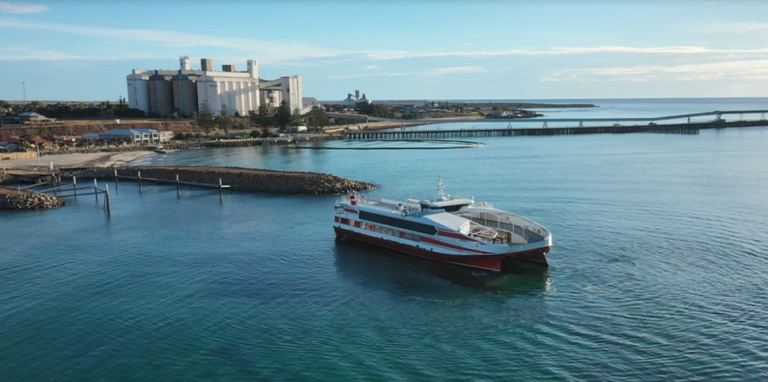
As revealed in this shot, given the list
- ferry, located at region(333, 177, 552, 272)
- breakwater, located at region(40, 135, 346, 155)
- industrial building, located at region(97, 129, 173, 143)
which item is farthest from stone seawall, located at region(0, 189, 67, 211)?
industrial building, located at region(97, 129, 173, 143)

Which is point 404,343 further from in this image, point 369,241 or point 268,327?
point 369,241

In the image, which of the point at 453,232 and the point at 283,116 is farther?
the point at 283,116

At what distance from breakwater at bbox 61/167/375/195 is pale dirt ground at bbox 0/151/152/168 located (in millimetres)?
6469

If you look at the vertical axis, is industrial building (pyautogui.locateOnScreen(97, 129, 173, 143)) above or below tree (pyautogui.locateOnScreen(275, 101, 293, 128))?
below

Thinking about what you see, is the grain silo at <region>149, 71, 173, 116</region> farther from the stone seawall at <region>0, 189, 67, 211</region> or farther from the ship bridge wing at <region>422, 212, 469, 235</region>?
the ship bridge wing at <region>422, 212, 469, 235</region>

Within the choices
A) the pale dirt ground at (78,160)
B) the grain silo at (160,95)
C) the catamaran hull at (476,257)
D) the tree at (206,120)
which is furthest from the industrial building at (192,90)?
the catamaran hull at (476,257)

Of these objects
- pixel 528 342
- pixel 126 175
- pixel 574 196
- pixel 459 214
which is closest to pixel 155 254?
pixel 459 214

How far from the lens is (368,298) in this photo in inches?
959

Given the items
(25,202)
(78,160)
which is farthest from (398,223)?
(78,160)

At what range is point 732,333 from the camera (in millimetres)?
20094

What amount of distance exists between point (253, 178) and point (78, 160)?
3480cm

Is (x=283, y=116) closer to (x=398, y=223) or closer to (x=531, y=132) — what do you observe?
(x=531, y=132)

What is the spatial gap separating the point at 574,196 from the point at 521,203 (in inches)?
221

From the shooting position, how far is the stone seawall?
151 ft
